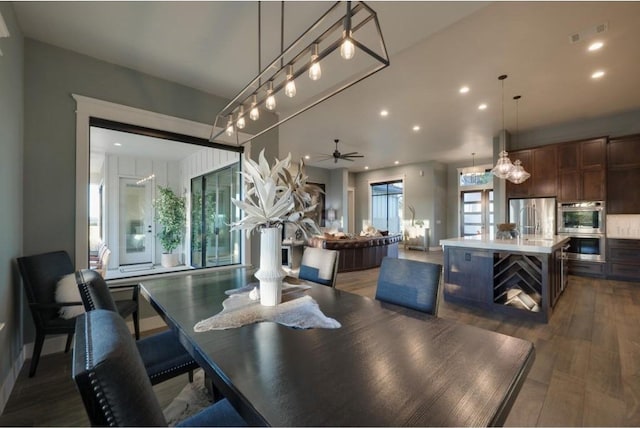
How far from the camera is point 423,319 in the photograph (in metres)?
1.27

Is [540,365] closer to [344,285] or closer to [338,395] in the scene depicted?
[338,395]

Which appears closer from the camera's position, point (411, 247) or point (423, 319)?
point (423, 319)

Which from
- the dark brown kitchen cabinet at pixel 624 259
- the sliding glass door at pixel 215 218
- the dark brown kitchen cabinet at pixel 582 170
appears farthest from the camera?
the dark brown kitchen cabinet at pixel 582 170

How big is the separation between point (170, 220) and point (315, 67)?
5716mm

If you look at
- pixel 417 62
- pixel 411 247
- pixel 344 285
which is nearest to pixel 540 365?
pixel 344 285

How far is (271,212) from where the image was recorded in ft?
4.69

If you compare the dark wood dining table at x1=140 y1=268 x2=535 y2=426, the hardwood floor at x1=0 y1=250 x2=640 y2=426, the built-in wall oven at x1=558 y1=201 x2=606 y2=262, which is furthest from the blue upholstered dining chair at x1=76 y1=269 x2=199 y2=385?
the built-in wall oven at x1=558 y1=201 x2=606 y2=262

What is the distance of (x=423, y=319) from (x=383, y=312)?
7.6 inches

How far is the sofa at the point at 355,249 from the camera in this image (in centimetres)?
595

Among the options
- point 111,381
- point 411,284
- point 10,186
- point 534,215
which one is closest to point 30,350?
point 10,186

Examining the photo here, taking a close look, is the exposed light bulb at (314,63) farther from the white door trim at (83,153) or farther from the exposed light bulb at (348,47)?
the white door trim at (83,153)

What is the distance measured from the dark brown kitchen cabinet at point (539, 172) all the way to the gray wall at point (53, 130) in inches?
282

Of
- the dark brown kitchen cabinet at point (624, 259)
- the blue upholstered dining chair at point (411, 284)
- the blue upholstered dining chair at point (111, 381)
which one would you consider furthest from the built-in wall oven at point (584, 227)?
the blue upholstered dining chair at point (111, 381)

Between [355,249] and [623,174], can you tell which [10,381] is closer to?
[355,249]
